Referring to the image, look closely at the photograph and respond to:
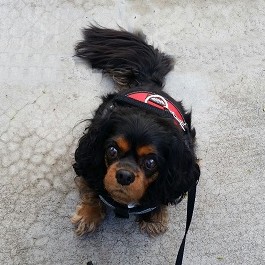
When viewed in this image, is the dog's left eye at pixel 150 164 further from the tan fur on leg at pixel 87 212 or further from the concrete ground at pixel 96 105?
the concrete ground at pixel 96 105

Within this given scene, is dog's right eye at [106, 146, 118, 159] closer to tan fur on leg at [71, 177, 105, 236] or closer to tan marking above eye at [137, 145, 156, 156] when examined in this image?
tan marking above eye at [137, 145, 156, 156]

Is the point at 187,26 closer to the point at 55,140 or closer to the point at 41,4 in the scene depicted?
the point at 41,4

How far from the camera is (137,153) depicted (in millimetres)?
1842

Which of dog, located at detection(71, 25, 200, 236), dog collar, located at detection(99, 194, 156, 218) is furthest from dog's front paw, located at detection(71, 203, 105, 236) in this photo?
dog collar, located at detection(99, 194, 156, 218)

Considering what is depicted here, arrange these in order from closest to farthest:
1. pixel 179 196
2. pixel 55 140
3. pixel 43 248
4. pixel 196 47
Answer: pixel 179 196, pixel 43 248, pixel 55 140, pixel 196 47

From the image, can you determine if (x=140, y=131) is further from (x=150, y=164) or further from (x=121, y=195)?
(x=121, y=195)

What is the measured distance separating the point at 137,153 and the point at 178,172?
0.76 ft

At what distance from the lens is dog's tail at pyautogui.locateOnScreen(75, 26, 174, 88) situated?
2617 mm

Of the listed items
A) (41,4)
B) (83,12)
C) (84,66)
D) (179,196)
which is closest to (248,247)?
(179,196)

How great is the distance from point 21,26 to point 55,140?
785 millimetres

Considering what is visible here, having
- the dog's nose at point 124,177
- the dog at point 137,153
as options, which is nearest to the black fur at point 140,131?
the dog at point 137,153

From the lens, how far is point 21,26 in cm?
292

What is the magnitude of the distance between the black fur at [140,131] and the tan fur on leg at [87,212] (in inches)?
8.3

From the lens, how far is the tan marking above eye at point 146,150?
182 centimetres
